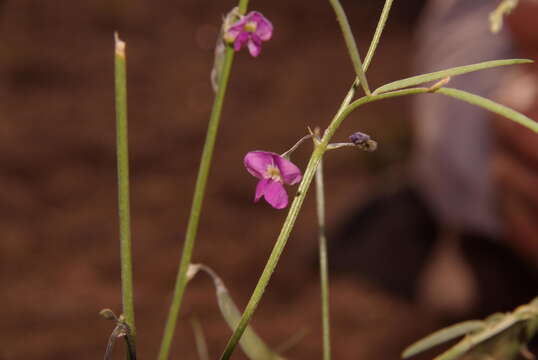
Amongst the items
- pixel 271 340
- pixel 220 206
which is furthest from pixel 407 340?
pixel 220 206

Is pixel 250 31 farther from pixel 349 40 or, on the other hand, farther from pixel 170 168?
pixel 170 168

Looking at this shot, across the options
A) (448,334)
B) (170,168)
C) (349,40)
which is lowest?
(448,334)

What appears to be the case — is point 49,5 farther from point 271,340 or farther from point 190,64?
point 271,340

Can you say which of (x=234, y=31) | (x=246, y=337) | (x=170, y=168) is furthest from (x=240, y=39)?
(x=170, y=168)

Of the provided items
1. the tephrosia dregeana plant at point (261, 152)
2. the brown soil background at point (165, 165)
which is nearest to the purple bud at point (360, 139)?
the tephrosia dregeana plant at point (261, 152)

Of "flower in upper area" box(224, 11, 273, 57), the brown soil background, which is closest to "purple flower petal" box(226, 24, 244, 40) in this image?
"flower in upper area" box(224, 11, 273, 57)

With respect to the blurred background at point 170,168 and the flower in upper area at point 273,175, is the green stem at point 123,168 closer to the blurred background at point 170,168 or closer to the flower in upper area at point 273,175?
the flower in upper area at point 273,175

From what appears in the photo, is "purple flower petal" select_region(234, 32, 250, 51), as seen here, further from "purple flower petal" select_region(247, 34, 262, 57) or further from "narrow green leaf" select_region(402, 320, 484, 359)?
"narrow green leaf" select_region(402, 320, 484, 359)
